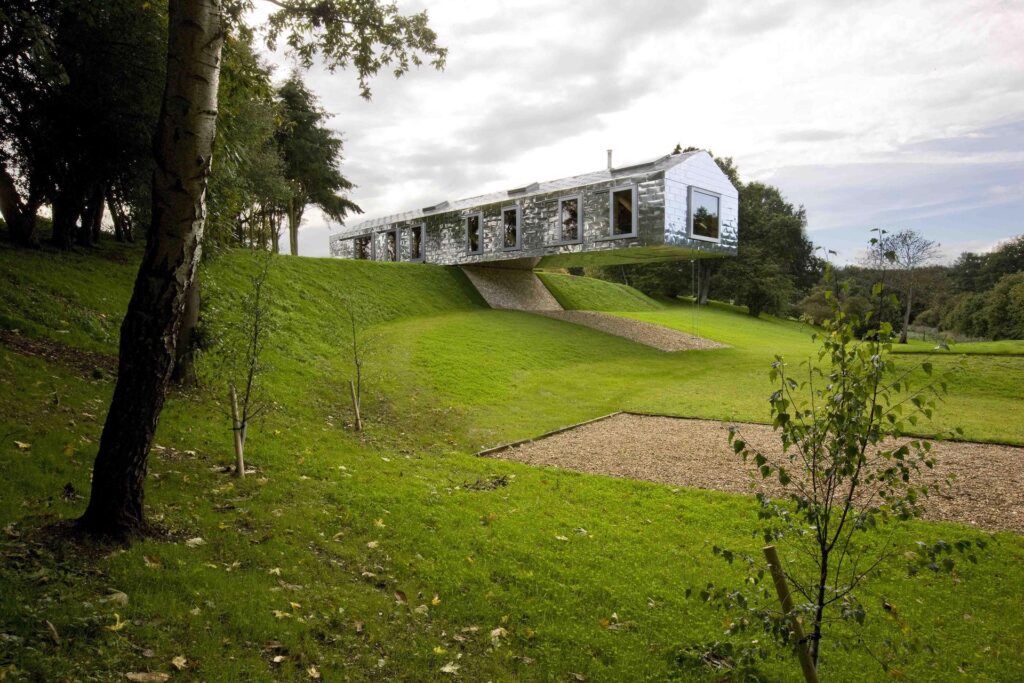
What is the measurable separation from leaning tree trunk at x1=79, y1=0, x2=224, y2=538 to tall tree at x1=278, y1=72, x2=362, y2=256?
30.3 metres

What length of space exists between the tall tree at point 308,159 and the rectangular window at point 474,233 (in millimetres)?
11036

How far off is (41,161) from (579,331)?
18364mm

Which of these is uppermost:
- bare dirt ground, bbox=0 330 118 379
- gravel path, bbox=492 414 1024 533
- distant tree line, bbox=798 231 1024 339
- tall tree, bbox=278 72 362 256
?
tall tree, bbox=278 72 362 256

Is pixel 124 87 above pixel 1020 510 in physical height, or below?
above

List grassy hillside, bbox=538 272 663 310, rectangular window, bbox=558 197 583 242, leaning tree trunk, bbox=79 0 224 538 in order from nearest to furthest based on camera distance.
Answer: leaning tree trunk, bbox=79 0 224 538, rectangular window, bbox=558 197 583 242, grassy hillside, bbox=538 272 663 310

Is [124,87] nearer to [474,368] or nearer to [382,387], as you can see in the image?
[382,387]

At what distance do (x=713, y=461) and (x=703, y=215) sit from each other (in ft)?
49.5

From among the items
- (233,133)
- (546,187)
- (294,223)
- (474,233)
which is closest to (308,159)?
(294,223)

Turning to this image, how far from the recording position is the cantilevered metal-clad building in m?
21.5

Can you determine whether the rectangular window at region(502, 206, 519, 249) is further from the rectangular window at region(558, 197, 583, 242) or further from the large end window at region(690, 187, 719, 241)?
the large end window at region(690, 187, 719, 241)

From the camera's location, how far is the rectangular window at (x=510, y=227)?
87.4ft

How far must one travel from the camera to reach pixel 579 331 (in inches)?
977

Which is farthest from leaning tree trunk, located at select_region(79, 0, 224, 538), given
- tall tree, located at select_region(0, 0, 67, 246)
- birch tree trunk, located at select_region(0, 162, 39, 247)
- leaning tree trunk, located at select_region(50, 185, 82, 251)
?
leaning tree trunk, located at select_region(50, 185, 82, 251)

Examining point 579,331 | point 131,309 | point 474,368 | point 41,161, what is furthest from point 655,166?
point 131,309
